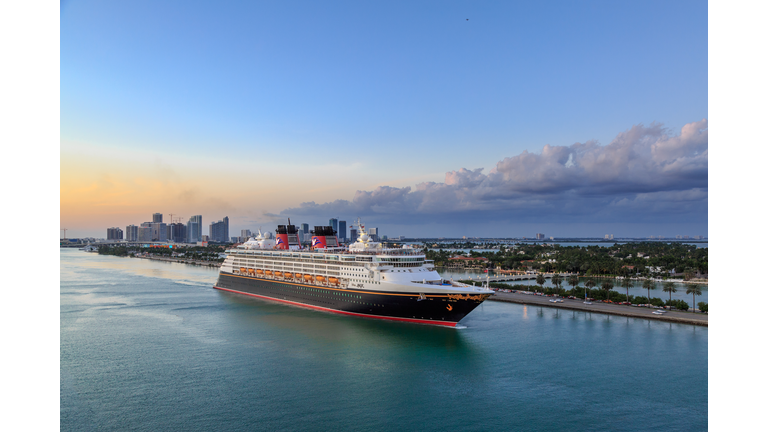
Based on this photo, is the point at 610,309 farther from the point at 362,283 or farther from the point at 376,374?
the point at 376,374

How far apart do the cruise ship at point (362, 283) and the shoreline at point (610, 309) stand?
7.61m

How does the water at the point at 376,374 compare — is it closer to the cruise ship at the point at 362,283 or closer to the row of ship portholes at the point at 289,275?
the cruise ship at the point at 362,283

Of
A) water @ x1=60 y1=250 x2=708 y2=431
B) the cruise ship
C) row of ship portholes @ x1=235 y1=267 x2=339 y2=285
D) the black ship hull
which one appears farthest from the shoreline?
row of ship portholes @ x1=235 y1=267 x2=339 y2=285

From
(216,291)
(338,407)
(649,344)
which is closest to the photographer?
(338,407)

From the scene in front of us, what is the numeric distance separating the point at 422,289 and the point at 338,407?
8.63 m

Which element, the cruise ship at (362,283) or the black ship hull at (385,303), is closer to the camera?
the black ship hull at (385,303)

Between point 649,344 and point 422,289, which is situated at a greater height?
point 422,289

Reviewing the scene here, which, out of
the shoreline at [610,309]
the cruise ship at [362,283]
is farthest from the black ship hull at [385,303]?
the shoreline at [610,309]

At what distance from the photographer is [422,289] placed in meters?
18.6

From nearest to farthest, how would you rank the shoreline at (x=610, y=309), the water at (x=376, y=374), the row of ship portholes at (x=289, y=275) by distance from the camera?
the water at (x=376, y=374), the shoreline at (x=610, y=309), the row of ship portholes at (x=289, y=275)

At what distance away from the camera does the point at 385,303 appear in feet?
63.9

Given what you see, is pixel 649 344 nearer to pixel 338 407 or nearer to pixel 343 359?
pixel 343 359

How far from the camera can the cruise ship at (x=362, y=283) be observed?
18.6m

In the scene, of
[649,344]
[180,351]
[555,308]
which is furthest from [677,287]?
[180,351]
